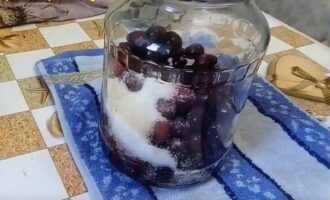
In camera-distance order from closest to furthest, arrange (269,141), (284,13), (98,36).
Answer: (269,141) < (98,36) < (284,13)

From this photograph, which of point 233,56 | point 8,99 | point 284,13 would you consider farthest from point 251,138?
point 284,13

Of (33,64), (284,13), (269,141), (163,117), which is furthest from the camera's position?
(284,13)

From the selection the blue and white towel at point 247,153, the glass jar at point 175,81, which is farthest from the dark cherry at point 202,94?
the blue and white towel at point 247,153

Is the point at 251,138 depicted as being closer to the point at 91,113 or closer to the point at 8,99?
the point at 91,113

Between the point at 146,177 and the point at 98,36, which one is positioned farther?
the point at 98,36

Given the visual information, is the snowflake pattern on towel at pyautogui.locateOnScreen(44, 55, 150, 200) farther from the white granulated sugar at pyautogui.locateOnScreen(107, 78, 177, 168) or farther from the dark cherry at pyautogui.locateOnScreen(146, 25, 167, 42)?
the dark cherry at pyautogui.locateOnScreen(146, 25, 167, 42)

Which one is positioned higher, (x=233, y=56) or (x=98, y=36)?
(x=233, y=56)
